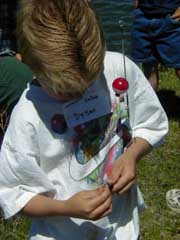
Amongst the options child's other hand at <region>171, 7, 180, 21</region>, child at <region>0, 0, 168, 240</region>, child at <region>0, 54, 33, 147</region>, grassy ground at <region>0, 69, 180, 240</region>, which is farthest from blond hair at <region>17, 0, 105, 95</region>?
child's other hand at <region>171, 7, 180, 21</region>

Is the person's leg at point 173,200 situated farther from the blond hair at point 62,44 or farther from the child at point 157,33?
the blond hair at point 62,44

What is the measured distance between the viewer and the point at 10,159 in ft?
6.68

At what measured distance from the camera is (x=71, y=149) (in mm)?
2090

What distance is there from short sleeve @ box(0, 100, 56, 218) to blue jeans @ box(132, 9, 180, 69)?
129 inches

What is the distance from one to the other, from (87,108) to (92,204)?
0.99ft

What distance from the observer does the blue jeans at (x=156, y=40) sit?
519 cm

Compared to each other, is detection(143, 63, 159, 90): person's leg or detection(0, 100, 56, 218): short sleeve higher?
detection(0, 100, 56, 218): short sleeve

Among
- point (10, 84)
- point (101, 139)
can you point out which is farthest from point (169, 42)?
point (101, 139)

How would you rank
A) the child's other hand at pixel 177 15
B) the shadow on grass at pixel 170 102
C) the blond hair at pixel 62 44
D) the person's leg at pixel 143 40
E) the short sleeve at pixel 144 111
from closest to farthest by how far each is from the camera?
1. the blond hair at pixel 62 44
2. the short sleeve at pixel 144 111
3. the child's other hand at pixel 177 15
4. the person's leg at pixel 143 40
5. the shadow on grass at pixel 170 102

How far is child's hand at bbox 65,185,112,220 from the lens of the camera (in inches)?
77.5

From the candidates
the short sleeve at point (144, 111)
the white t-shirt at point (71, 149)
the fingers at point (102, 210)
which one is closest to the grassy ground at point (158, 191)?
the white t-shirt at point (71, 149)

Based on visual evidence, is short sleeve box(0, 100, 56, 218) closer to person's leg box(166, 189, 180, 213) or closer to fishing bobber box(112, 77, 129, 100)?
fishing bobber box(112, 77, 129, 100)

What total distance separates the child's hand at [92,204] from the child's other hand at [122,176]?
0.12 feet

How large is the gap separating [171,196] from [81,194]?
192 centimetres
